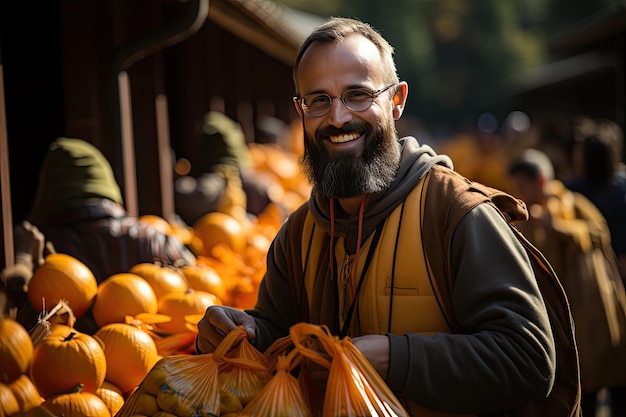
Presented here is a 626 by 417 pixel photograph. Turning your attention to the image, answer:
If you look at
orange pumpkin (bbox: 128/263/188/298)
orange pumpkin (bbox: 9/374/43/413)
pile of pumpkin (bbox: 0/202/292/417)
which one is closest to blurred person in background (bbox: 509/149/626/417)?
pile of pumpkin (bbox: 0/202/292/417)

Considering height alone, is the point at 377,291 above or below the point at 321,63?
below

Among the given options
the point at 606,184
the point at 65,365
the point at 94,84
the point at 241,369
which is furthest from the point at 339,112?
the point at 606,184

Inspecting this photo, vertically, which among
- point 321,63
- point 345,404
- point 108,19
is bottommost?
point 345,404

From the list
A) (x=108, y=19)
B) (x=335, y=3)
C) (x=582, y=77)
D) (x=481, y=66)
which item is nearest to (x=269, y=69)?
(x=582, y=77)

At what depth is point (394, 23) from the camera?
74.9 m

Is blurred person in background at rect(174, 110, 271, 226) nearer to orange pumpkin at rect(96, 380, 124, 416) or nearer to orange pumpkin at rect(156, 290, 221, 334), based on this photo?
orange pumpkin at rect(156, 290, 221, 334)

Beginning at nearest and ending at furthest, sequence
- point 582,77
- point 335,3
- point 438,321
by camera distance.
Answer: point 438,321 < point 582,77 < point 335,3

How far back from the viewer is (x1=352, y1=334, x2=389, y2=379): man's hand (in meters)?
2.53

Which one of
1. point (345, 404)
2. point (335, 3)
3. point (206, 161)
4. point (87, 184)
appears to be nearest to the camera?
point (345, 404)

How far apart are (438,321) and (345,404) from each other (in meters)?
0.45

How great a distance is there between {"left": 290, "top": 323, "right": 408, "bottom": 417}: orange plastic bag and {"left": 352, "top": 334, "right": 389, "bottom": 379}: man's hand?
2cm

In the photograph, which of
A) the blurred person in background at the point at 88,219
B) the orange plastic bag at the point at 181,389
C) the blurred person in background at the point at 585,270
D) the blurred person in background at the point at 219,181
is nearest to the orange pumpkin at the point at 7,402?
the orange plastic bag at the point at 181,389

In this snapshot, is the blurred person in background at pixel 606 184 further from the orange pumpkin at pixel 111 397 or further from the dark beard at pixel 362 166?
the orange pumpkin at pixel 111 397

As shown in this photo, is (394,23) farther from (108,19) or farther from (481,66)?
(108,19)
